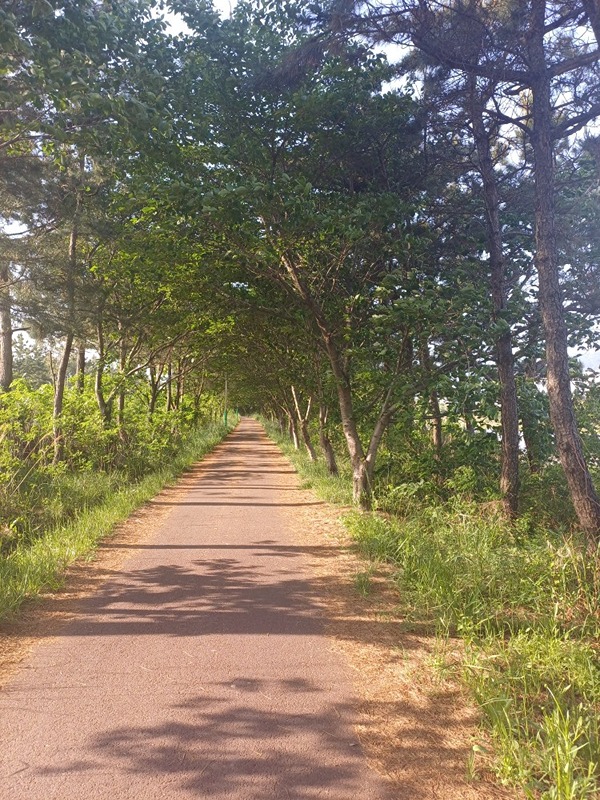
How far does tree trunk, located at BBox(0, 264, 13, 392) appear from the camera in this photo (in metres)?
9.39

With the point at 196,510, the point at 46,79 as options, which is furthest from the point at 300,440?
the point at 46,79

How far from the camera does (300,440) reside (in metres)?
27.1

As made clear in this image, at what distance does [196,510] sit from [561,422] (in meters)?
6.62

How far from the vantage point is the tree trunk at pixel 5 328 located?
939cm

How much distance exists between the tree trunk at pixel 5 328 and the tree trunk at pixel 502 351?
7.75 m

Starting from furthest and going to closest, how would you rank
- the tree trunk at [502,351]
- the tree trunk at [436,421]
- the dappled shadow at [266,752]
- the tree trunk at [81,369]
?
the tree trunk at [81,369] < the tree trunk at [436,421] < the tree trunk at [502,351] < the dappled shadow at [266,752]

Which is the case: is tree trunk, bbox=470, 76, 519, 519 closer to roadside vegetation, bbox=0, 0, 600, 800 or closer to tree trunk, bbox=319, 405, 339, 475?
roadside vegetation, bbox=0, 0, 600, 800

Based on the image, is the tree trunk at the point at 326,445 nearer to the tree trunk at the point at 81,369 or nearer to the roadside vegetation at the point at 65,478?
the roadside vegetation at the point at 65,478

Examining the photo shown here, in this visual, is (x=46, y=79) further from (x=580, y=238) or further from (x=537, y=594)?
(x=580, y=238)

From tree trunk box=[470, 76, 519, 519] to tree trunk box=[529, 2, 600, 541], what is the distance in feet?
6.28

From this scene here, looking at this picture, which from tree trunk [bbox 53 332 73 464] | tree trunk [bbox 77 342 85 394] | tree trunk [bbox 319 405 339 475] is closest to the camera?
tree trunk [bbox 53 332 73 464]

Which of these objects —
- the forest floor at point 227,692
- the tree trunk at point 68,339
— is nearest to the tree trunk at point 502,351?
the forest floor at point 227,692

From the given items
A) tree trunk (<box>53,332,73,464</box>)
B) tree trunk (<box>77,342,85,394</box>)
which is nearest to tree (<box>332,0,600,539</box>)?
tree trunk (<box>53,332,73,464</box>)

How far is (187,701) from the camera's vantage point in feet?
11.2
